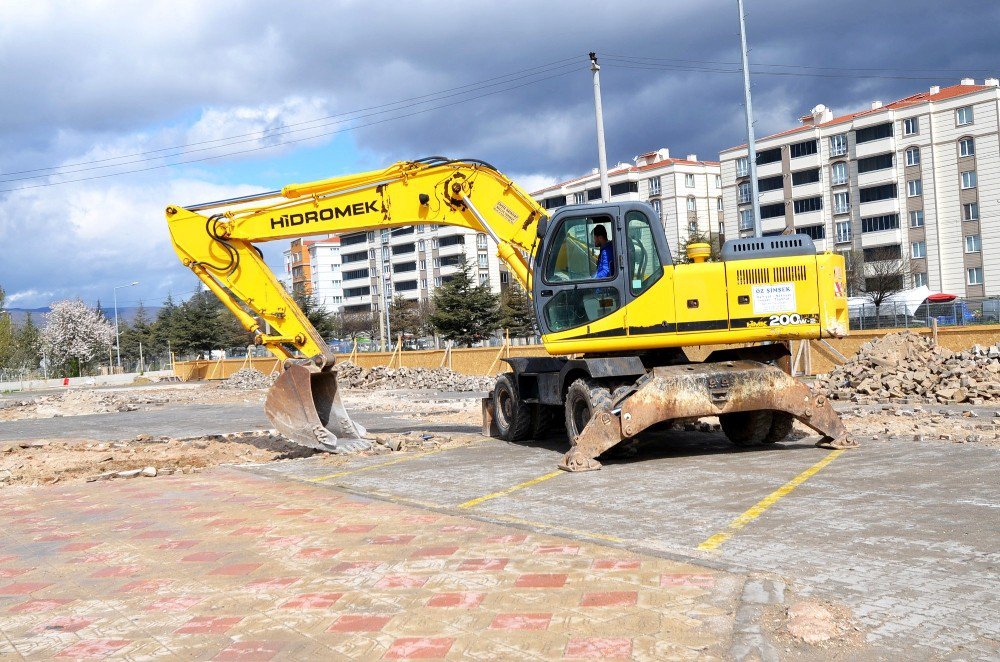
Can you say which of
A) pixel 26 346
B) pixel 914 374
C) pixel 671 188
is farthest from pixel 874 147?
pixel 26 346

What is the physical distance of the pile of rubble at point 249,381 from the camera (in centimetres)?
4199

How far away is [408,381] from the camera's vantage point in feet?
116

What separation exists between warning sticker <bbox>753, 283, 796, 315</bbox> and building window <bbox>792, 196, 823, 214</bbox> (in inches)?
2582

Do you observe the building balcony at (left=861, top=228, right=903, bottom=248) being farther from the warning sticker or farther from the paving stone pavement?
the paving stone pavement

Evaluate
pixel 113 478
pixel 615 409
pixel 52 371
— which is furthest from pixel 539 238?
pixel 52 371

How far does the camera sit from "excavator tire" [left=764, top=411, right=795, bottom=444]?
499 inches

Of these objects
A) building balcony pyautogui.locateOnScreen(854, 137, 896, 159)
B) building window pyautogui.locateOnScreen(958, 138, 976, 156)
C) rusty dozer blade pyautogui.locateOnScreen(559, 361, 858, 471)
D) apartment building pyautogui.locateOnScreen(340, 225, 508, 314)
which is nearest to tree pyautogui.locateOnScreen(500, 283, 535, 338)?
building balcony pyautogui.locateOnScreen(854, 137, 896, 159)

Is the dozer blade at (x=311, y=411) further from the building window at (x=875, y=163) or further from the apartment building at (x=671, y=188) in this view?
the apartment building at (x=671, y=188)

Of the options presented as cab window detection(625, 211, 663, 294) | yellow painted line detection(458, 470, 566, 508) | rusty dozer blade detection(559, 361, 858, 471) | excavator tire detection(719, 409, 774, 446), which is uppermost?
cab window detection(625, 211, 663, 294)

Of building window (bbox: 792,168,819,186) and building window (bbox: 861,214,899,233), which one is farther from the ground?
building window (bbox: 792,168,819,186)

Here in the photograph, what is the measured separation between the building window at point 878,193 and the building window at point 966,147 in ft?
17.0

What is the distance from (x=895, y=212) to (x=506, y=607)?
232 ft

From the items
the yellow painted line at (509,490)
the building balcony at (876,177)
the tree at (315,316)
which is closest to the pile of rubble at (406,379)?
the yellow painted line at (509,490)

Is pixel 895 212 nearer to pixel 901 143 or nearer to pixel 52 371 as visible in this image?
pixel 901 143
